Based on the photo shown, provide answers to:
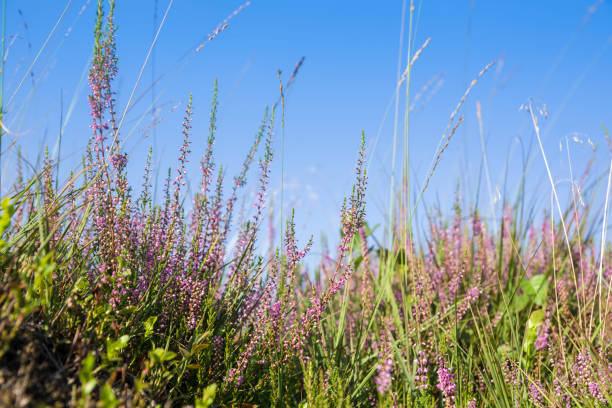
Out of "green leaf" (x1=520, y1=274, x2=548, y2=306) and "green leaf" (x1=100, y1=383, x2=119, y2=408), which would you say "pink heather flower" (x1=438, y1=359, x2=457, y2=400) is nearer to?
"green leaf" (x1=520, y1=274, x2=548, y2=306)

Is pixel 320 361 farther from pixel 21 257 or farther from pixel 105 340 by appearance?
pixel 21 257

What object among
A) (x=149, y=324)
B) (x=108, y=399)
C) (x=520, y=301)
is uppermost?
(x=520, y=301)

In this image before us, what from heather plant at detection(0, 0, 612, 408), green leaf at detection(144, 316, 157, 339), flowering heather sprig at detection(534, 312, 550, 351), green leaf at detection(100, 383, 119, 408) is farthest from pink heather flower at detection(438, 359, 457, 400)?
green leaf at detection(100, 383, 119, 408)

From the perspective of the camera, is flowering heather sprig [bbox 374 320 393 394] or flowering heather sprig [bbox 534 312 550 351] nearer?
flowering heather sprig [bbox 374 320 393 394]

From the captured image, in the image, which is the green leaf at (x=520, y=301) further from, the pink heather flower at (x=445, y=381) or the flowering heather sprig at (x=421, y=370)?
the pink heather flower at (x=445, y=381)

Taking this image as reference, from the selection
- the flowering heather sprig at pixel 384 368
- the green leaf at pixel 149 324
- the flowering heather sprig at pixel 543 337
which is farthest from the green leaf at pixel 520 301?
the green leaf at pixel 149 324

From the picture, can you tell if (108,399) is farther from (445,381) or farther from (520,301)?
(520,301)

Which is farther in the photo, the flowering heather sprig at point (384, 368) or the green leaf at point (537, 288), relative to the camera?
the green leaf at point (537, 288)

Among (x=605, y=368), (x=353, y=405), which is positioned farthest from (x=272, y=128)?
(x=605, y=368)

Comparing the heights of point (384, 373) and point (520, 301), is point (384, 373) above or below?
below

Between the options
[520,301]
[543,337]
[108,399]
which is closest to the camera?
[108,399]

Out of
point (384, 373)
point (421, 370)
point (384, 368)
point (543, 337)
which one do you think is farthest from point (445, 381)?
point (543, 337)

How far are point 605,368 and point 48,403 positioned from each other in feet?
7.40

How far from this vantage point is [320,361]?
2.47 meters
